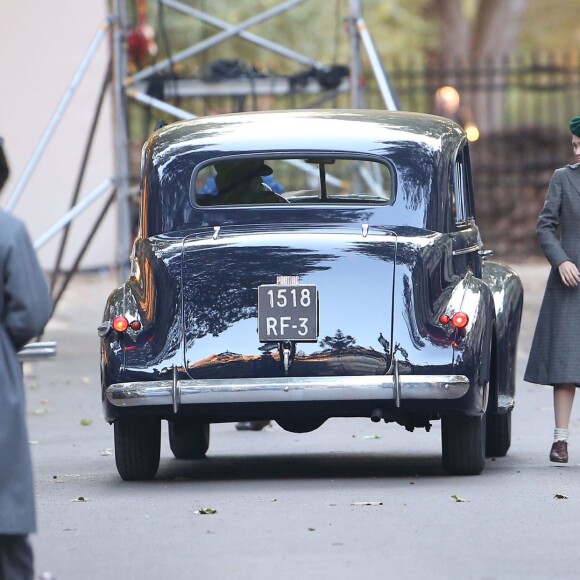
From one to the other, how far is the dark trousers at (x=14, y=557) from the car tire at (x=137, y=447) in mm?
3631

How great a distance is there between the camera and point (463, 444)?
358 inches

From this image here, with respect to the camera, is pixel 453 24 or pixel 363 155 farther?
pixel 453 24

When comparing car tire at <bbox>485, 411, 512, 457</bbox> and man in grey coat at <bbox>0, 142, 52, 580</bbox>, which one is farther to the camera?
car tire at <bbox>485, 411, 512, 457</bbox>

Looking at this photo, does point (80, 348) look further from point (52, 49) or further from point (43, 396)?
point (52, 49)

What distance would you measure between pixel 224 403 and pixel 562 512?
1.73 m

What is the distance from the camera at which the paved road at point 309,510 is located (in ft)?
21.8

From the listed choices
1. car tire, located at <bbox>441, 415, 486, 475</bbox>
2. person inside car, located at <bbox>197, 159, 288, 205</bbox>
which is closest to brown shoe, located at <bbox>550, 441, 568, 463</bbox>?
car tire, located at <bbox>441, 415, 486, 475</bbox>

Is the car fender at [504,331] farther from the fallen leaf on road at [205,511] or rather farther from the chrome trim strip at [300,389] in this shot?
the fallen leaf on road at [205,511]

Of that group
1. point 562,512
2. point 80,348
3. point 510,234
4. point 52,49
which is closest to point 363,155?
point 562,512

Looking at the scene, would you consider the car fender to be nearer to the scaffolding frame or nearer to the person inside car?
the person inside car

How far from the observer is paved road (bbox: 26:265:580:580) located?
262 inches

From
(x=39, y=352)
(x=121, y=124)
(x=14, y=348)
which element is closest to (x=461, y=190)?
(x=39, y=352)

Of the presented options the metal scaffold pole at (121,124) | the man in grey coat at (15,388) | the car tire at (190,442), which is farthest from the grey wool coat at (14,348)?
the metal scaffold pole at (121,124)

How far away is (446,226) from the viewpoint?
30.9ft
